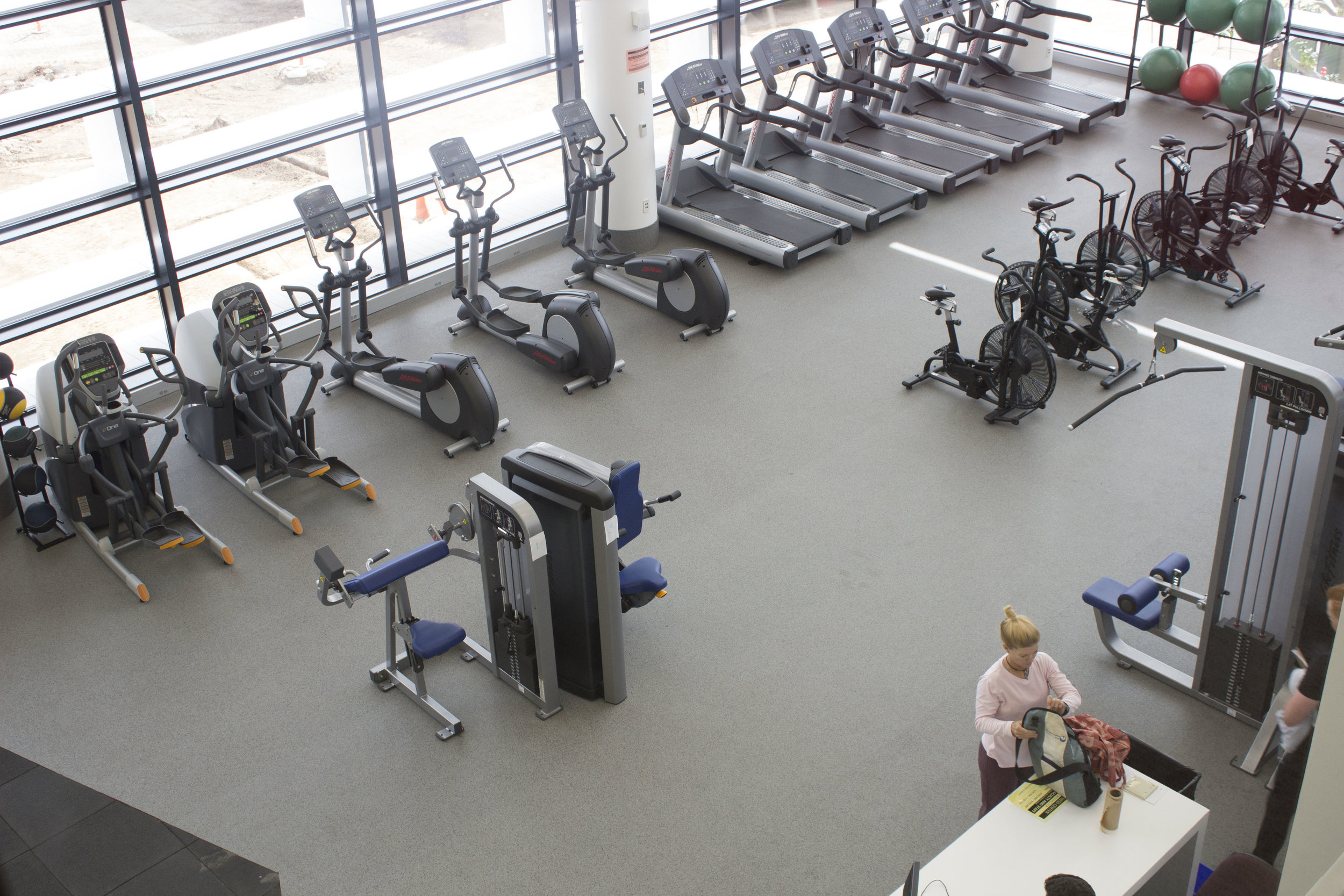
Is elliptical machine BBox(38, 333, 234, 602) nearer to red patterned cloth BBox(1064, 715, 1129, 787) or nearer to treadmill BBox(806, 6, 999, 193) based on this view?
red patterned cloth BBox(1064, 715, 1129, 787)

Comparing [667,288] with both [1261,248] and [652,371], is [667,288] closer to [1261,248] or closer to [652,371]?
[652,371]

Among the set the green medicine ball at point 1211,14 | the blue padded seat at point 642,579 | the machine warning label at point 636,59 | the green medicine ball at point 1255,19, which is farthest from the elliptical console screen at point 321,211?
the green medicine ball at point 1211,14

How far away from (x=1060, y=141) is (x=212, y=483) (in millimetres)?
7730

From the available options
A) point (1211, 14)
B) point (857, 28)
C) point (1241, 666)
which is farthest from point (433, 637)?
point (1211, 14)

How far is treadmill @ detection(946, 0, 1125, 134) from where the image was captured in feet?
34.9

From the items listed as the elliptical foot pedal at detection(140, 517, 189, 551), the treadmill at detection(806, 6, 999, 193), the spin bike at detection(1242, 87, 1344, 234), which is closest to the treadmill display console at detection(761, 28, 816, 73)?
the treadmill at detection(806, 6, 999, 193)

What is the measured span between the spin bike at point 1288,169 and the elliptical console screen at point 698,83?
12.6 ft

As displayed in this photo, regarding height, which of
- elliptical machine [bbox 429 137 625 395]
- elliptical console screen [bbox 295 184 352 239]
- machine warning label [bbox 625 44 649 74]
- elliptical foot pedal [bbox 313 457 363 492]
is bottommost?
elliptical foot pedal [bbox 313 457 363 492]

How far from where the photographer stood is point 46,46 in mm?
6789

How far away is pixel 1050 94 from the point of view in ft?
36.2

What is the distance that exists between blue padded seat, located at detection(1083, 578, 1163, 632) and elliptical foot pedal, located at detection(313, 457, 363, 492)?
3782 mm

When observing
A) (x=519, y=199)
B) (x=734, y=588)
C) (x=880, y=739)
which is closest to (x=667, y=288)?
(x=519, y=199)

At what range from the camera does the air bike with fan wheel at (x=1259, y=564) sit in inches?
165

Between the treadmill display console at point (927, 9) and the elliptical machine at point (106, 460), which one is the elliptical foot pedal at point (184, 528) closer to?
the elliptical machine at point (106, 460)
